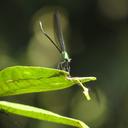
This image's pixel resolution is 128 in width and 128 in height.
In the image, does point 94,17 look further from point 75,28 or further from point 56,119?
point 56,119

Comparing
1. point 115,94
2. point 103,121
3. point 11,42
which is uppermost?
point 11,42

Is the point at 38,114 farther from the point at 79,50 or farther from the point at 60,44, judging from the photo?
the point at 79,50

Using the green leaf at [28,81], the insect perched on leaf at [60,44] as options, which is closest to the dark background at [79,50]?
the insect perched on leaf at [60,44]

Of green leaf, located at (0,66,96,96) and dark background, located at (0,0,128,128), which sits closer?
green leaf, located at (0,66,96,96)

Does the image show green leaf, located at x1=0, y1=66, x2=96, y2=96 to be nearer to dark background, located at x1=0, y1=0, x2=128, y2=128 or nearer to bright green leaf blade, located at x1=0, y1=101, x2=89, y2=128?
bright green leaf blade, located at x1=0, y1=101, x2=89, y2=128

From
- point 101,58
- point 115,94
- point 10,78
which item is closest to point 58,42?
point 10,78

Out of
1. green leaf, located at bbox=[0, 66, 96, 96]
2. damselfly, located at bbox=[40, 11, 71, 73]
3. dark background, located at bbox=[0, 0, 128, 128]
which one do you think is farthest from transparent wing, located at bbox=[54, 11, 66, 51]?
dark background, located at bbox=[0, 0, 128, 128]
